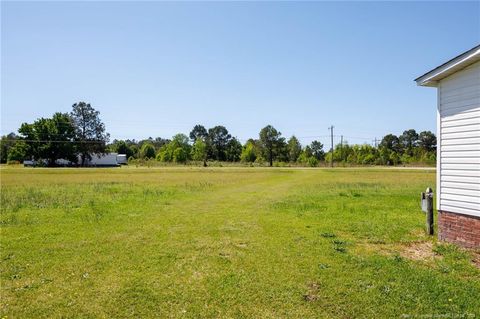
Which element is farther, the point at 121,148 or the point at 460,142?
the point at 121,148

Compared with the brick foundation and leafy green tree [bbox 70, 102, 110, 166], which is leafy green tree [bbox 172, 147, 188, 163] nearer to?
leafy green tree [bbox 70, 102, 110, 166]

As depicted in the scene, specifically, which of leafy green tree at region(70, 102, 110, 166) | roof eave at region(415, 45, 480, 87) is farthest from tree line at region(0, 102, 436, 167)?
roof eave at region(415, 45, 480, 87)

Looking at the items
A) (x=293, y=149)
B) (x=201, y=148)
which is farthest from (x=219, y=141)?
(x=293, y=149)

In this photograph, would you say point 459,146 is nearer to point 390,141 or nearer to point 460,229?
point 460,229

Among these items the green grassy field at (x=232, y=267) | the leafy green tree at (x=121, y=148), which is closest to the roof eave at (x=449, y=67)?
the green grassy field at (x=232, y=267)

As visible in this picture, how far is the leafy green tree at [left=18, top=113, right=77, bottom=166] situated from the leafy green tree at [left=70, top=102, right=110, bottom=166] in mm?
2508

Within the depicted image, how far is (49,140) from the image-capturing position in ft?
277

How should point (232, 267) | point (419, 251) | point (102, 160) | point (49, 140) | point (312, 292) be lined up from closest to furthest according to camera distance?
1. point (312, 292)
2. point (232, 267)
3. point (419, 251)
4. point (49, 140)
5. point (102, 160)

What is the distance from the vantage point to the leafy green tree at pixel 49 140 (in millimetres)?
83375

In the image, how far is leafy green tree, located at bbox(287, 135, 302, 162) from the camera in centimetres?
9994

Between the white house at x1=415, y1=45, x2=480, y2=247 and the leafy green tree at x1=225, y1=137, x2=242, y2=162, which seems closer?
the white house at x1=415, y1=45, x2=480, y2=247

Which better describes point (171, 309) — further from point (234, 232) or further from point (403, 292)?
point (234, 232)

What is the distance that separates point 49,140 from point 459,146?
309 ft

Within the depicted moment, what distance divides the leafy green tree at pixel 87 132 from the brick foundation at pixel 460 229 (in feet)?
310
